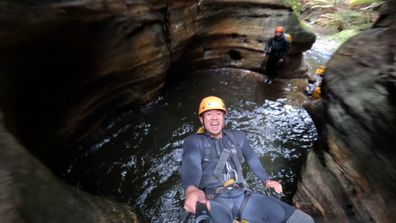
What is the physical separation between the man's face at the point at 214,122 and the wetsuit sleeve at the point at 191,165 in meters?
0.30

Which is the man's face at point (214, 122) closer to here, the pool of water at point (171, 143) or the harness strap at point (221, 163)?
the harness strap at point (221, 163)

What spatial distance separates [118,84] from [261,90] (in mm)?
5688

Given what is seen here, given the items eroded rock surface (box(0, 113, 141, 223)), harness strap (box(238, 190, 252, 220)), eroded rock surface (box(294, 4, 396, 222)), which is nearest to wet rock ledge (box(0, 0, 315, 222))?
eroded rock surface (box(0, 113, 141, 223))

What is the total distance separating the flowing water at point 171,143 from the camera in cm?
643

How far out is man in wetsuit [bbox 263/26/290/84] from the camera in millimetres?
11727

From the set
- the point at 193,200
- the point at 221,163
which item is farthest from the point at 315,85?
the point at 193,200

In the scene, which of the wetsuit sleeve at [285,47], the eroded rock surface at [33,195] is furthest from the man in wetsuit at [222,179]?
the wetsuit sleeve at [285,47]

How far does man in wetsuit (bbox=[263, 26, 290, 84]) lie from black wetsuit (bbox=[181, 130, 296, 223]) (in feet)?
27.4

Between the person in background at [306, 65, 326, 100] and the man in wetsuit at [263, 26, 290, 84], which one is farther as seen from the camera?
the man in wetsuit at [263, 26, 290, 84]

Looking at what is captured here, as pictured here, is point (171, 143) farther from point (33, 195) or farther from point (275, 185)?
point (33, 195)

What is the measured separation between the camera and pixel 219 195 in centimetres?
404

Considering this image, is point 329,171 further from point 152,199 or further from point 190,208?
point 152,199

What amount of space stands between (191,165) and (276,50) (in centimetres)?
891

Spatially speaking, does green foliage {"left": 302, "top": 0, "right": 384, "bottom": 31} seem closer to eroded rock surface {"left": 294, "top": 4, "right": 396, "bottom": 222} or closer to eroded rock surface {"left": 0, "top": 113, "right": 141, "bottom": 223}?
eroded rock surface {"left": 294, "top": 4, "right": 396, "bottom": 222}
